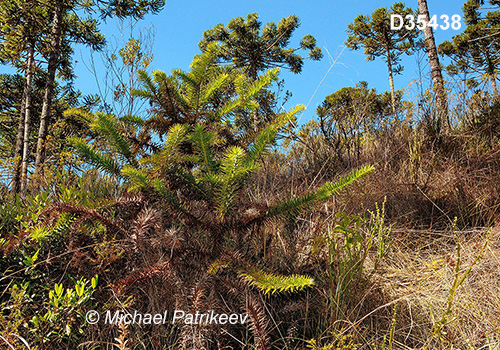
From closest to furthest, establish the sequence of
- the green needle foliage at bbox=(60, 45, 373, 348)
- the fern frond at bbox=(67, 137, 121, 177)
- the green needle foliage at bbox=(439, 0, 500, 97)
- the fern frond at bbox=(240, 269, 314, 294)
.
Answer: the fern frond at bbox=(240, 269, 314, 294)
the green needle foliage at bbox=(60, 45, 373, 348)
the fern frond at bbox=(67, 137, 121, 177)
the green needle foliage at bbox=(439, 0, 500, 97)

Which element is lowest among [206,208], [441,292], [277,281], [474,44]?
[441,292]

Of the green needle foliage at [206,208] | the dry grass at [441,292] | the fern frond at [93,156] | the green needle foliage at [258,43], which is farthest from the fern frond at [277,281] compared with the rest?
the green needle foliage at [258,43]

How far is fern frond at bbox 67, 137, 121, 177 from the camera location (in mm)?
1348

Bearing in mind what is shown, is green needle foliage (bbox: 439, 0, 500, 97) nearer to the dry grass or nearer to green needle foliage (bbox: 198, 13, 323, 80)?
green needle foliage (bbox: 198, 13, 323, 80)

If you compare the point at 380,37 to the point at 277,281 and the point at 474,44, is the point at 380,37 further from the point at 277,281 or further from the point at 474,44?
the point at 277,281

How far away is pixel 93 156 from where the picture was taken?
54.4 inches

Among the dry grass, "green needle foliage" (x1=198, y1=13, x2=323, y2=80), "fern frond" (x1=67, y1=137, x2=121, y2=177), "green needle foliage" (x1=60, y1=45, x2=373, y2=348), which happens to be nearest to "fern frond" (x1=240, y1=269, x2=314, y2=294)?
"green needle foliage" (x1=60, y1=45, x2=373, y2=348)

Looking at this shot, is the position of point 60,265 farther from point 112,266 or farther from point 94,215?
point 94,215

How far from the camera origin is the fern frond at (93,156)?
1348 millimetres

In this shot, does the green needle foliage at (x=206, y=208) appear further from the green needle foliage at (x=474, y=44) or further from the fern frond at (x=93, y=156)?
the green needle foliage at (x=474, y=44)

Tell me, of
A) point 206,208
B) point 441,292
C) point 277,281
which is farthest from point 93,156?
point 441,292

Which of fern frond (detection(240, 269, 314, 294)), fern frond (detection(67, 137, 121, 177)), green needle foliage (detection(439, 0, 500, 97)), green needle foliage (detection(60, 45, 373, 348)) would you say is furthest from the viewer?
green needle foliage (detection(439, 0, 500, 97))

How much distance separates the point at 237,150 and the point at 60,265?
1078 mm

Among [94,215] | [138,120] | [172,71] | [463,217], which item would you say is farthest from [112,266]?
[463,217]
